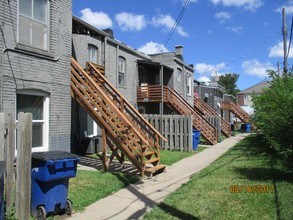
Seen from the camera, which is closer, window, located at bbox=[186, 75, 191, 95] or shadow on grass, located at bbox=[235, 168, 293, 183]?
shadow on grass, located at bbox=[235, 168, 293, 183]

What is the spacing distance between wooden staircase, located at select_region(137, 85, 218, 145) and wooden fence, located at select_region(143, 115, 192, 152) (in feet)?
14.0

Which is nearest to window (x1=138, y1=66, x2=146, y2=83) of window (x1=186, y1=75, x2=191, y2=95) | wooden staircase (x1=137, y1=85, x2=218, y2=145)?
wooden staircase (x1=137, y1=85, x2=218, y2=145)

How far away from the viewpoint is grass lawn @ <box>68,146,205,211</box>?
22.1 feet

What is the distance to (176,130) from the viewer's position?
16.4m

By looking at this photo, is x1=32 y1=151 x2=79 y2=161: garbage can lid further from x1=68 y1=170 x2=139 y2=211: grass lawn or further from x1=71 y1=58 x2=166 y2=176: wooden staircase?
x1=71 y1=58 x2=166 y2=176: wooden staircase

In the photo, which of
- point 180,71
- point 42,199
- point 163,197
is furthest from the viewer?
point 180,71

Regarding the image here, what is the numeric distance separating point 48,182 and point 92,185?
2692 millimetres

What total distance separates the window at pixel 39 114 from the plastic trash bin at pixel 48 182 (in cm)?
404

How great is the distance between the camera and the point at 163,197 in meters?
7.24

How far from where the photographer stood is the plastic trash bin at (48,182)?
5.28 m

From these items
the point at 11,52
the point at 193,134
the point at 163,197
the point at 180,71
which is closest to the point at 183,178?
the point at 163,197

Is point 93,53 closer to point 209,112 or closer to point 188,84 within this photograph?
point 188,84

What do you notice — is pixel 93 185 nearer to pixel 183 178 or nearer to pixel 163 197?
pixel 163 197

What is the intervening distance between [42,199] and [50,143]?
4.53 metres
